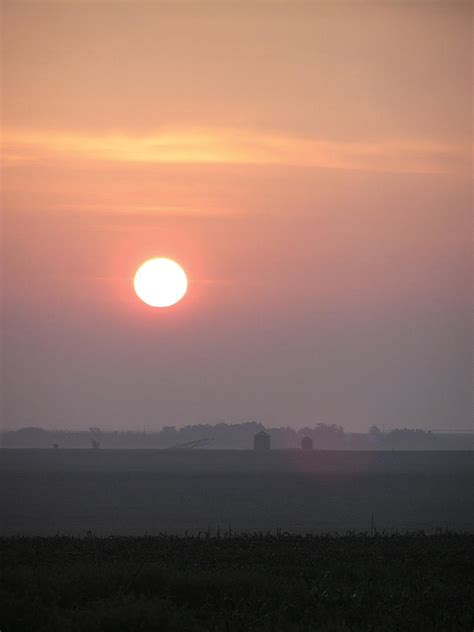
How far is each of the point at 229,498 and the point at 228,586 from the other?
45849mm

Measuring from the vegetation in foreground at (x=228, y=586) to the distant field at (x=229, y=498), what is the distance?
20305 millimetres

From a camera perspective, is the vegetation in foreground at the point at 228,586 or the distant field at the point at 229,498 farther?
the distant field at the point at 229,498

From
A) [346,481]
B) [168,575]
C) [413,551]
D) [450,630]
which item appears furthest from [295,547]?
[346,481]

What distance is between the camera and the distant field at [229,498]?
4697cm

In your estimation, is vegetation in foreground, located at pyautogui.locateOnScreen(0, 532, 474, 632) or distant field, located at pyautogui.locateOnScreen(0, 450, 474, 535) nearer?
vegetation in foreground, located at pyautogui.locateOnScreen(0, 532, 474, 632)

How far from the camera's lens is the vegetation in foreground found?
15.0m

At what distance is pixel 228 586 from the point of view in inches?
688

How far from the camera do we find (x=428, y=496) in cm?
6512

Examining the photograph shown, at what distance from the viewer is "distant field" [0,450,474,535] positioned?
47.0 m

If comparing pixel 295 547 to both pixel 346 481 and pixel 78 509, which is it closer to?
pixel 78 509

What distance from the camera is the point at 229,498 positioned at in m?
62.9

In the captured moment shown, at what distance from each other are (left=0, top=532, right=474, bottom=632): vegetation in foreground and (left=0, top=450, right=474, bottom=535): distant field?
2031 centimetres

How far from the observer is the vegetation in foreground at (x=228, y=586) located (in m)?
15.0

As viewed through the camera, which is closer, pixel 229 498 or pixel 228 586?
pixel 228 586
